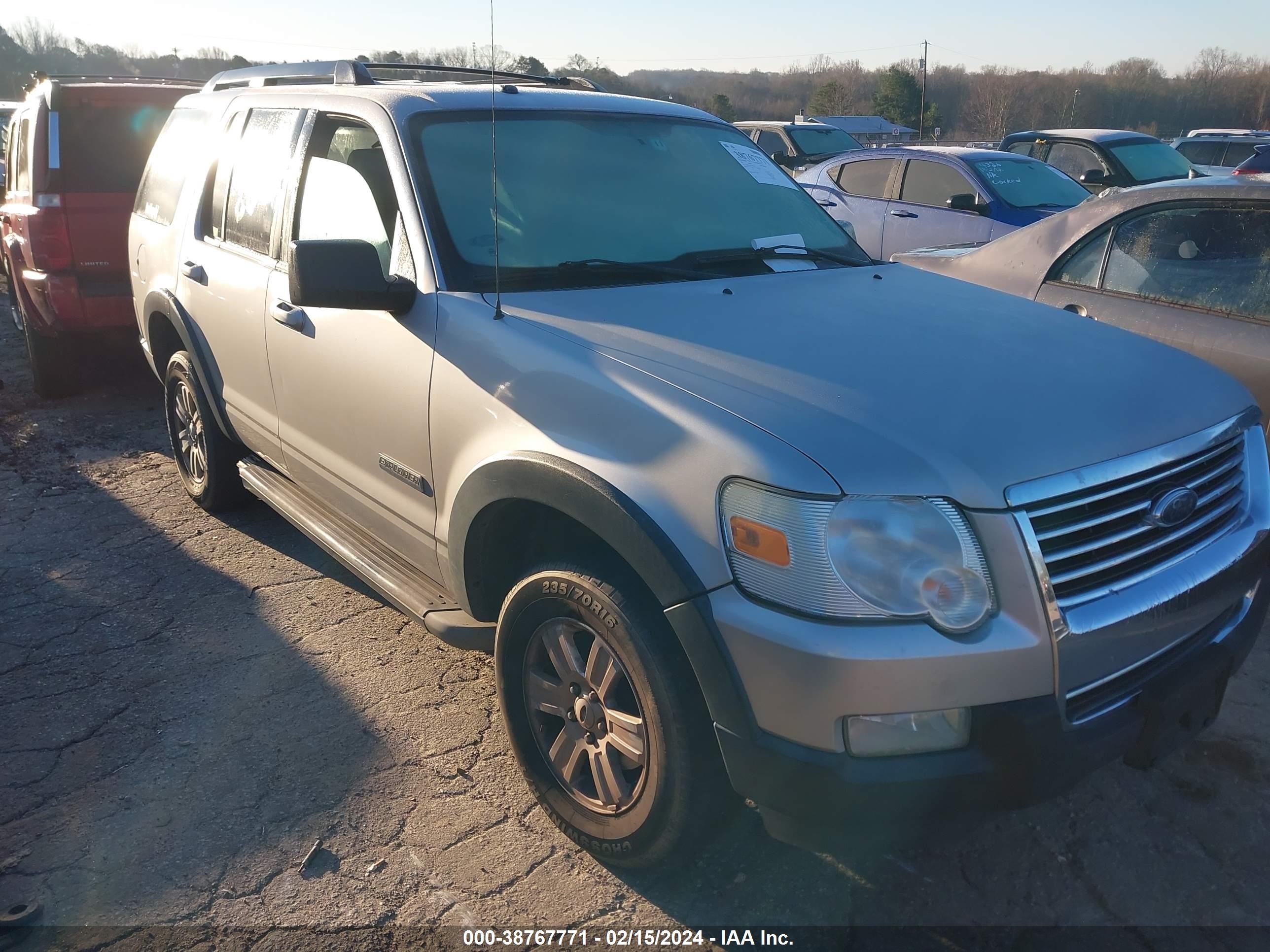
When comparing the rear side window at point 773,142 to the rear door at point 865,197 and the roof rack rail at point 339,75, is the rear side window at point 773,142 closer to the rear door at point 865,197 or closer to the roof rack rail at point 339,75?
the rear door at point 865,197

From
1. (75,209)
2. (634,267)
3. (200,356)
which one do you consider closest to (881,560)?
(634,267)

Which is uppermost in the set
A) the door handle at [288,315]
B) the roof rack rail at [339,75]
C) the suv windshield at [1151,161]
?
the roof rack rail at [339,75]

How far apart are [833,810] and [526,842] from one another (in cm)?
106

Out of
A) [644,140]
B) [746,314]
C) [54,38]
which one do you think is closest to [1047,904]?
[746,314]

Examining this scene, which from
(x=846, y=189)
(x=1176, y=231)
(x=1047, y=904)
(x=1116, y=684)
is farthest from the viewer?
(x=846, y=189)

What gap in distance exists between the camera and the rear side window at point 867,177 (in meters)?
10.1

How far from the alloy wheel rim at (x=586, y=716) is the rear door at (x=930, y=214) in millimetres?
7491

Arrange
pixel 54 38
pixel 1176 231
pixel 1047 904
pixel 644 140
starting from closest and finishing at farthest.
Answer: pixel 1047 904 → pixel 644 140 → pixel 1176 231 → pixel 54 38

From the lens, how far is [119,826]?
2754 millimetres

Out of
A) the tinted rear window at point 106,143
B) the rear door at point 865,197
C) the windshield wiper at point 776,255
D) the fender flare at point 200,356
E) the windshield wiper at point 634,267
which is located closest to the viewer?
the windshield wiper at point 634,267

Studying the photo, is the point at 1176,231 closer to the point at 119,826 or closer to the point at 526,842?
the point at 526,842

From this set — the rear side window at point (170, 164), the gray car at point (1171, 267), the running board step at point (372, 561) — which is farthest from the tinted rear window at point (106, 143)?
the gray car at point (1171, 267)

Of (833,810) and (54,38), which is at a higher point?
(54,38)

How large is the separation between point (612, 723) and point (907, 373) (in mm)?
1097
